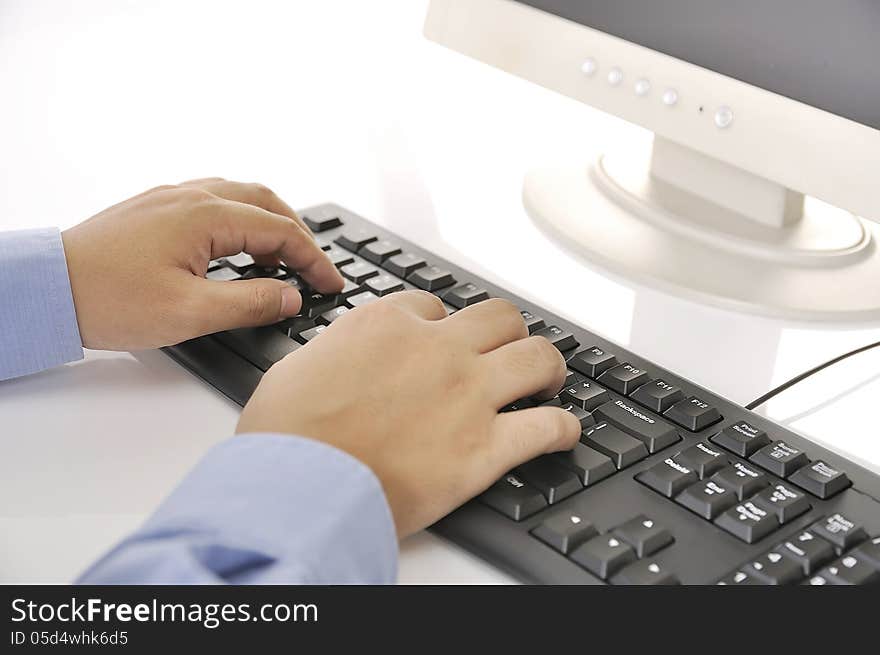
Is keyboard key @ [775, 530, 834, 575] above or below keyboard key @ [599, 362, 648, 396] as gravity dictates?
below

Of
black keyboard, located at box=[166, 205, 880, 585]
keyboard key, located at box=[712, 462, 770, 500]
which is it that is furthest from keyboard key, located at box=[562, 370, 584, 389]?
keyboard key, located at box=[712, 462, 770, 500]

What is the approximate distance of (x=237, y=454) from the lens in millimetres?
487

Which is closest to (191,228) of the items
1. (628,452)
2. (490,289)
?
(490,289)

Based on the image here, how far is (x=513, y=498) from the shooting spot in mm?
511

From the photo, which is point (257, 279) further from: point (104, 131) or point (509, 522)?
point (104, 131)

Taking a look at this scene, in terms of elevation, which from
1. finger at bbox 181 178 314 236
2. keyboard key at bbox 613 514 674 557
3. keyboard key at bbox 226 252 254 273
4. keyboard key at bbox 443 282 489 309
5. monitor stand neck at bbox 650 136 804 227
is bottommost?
keyboard key at bbox 613 514 674 557

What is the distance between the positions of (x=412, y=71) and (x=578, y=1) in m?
0.37

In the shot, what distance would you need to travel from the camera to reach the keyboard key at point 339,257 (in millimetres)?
719

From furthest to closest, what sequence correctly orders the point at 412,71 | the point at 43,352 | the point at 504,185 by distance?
the point at 412,71, the point at 504,185, the point at 43,352

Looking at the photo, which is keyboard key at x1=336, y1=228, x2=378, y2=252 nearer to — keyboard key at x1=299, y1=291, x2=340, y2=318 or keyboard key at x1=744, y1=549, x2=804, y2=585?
keyboard key at x1=299, y1=291, x2=340, y2=318

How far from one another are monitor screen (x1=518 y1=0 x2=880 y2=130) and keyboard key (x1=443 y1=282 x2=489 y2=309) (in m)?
0.21

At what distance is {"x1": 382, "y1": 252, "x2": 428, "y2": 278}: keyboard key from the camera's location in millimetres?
707

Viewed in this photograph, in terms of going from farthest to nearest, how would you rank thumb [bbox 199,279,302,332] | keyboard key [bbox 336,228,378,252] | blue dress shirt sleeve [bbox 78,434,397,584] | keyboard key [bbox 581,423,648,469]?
1. keyboard key [bbox 336,228,378,252]
2. thumb [bbox 199,279,302,332]
3. keyboard key [bbox 581,423,648,469]
4. blue dress shirt sleeve [bbox 78,434,397,584]

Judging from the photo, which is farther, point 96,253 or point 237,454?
point 96,253
